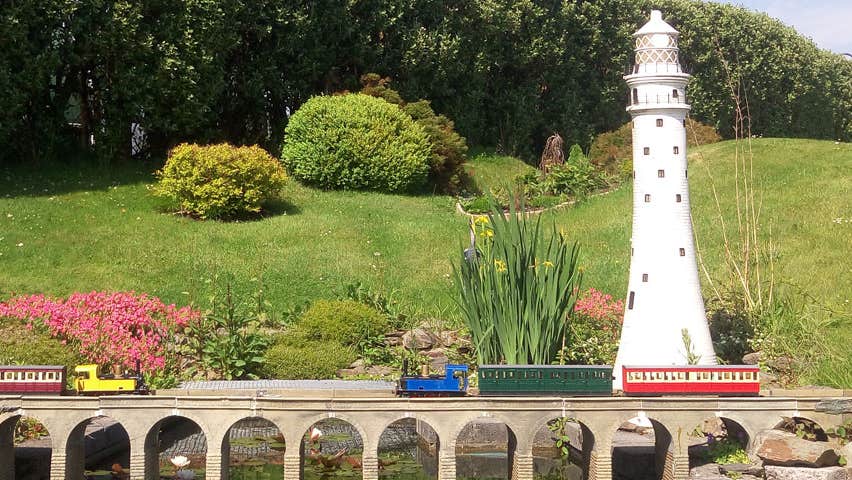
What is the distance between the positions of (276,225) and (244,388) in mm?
12383

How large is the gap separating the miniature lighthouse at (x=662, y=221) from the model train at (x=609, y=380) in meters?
1.35

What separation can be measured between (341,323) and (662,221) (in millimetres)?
8505

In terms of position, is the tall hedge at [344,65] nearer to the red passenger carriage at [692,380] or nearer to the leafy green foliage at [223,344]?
the red passenger carriage at [692,380]

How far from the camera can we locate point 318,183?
1390 inches

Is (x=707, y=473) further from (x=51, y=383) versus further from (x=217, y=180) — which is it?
(x=217, y=180)

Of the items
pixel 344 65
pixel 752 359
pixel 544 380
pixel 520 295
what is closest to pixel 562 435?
pixel 544 380

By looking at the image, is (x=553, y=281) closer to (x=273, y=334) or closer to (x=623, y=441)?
(x=623, y=441)

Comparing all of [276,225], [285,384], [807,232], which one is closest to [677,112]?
[285,384]

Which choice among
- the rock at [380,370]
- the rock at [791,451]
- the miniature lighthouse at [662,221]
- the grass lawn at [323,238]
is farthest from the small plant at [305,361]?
the rock at [791,451]

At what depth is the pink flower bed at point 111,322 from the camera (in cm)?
1936

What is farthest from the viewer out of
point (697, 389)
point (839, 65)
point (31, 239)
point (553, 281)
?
point (839, 65)

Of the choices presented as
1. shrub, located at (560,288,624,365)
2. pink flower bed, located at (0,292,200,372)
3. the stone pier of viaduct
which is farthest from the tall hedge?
pink flower bed, located at (0,292,200,372)

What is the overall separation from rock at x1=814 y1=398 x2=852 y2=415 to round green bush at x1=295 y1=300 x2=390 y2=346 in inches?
409

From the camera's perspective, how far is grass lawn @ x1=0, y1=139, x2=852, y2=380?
969 inches
